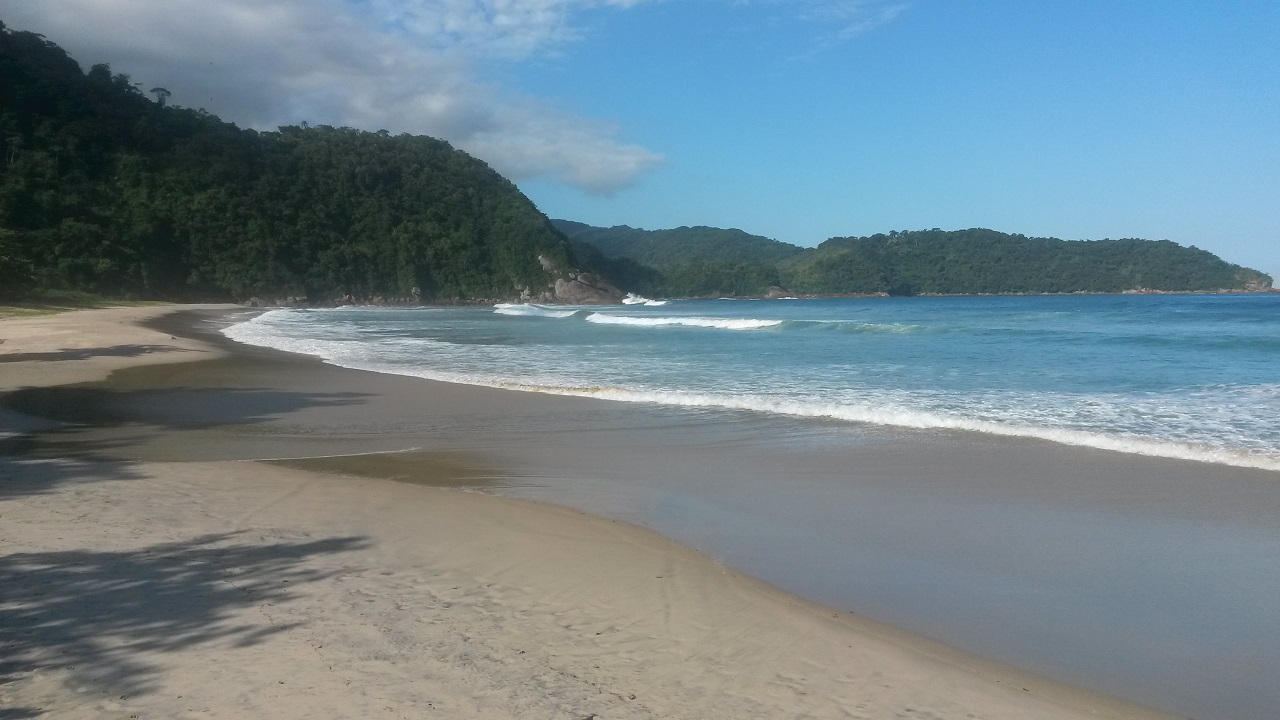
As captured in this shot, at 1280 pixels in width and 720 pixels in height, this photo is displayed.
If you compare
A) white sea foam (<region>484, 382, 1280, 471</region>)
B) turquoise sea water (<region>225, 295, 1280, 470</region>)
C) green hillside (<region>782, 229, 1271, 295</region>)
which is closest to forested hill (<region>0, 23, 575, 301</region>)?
turquoise sea water (<region>225, 295, 1280, 470</region>)

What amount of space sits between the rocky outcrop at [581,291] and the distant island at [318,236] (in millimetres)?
243

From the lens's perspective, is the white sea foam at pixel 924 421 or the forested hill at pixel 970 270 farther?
the forested hill at pixel 970 270

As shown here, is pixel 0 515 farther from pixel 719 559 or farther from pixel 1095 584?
pixel 1095 584

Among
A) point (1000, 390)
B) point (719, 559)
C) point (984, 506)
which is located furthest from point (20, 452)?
point (1000, 390)

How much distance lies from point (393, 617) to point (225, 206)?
308 ft

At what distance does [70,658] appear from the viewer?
11.8ft

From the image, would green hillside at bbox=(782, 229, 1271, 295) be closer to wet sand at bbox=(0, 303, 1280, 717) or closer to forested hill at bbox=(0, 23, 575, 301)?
forested hill at bbox=(0, 23, 575, 301)

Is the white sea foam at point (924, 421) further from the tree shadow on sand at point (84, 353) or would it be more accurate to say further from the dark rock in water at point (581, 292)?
the dark rock in water at point (581, 292)

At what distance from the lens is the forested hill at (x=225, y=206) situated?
2547 inches

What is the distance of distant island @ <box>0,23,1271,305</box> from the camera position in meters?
67.4

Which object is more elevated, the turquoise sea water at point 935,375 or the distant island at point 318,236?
the distant island at point 318,236

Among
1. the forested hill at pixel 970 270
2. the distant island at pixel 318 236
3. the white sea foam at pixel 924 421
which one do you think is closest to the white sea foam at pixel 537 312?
the distant island at pixel 318 236

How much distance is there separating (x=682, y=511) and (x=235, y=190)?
316ft

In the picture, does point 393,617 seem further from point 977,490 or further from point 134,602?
point 977,490
